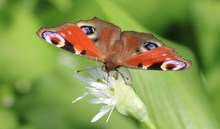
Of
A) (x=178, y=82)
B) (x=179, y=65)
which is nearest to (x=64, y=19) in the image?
(x=178, y=82)

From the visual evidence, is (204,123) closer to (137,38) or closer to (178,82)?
(178,82)

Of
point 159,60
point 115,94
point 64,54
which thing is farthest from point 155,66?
point 64,54

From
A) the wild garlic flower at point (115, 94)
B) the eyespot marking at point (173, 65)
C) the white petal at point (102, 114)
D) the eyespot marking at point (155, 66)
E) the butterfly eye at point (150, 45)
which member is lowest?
the white petal at point (102, 114)

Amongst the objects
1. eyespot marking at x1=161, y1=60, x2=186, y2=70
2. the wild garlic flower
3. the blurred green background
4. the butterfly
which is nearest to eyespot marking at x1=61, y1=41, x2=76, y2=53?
the butterfly

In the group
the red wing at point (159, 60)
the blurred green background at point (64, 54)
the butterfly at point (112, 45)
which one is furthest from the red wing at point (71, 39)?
the blurred green background at point (64, 54)

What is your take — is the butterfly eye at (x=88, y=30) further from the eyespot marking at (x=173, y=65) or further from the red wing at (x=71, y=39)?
the eyespot marking at (x=173, y=65)

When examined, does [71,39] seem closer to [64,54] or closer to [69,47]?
[69,47]
